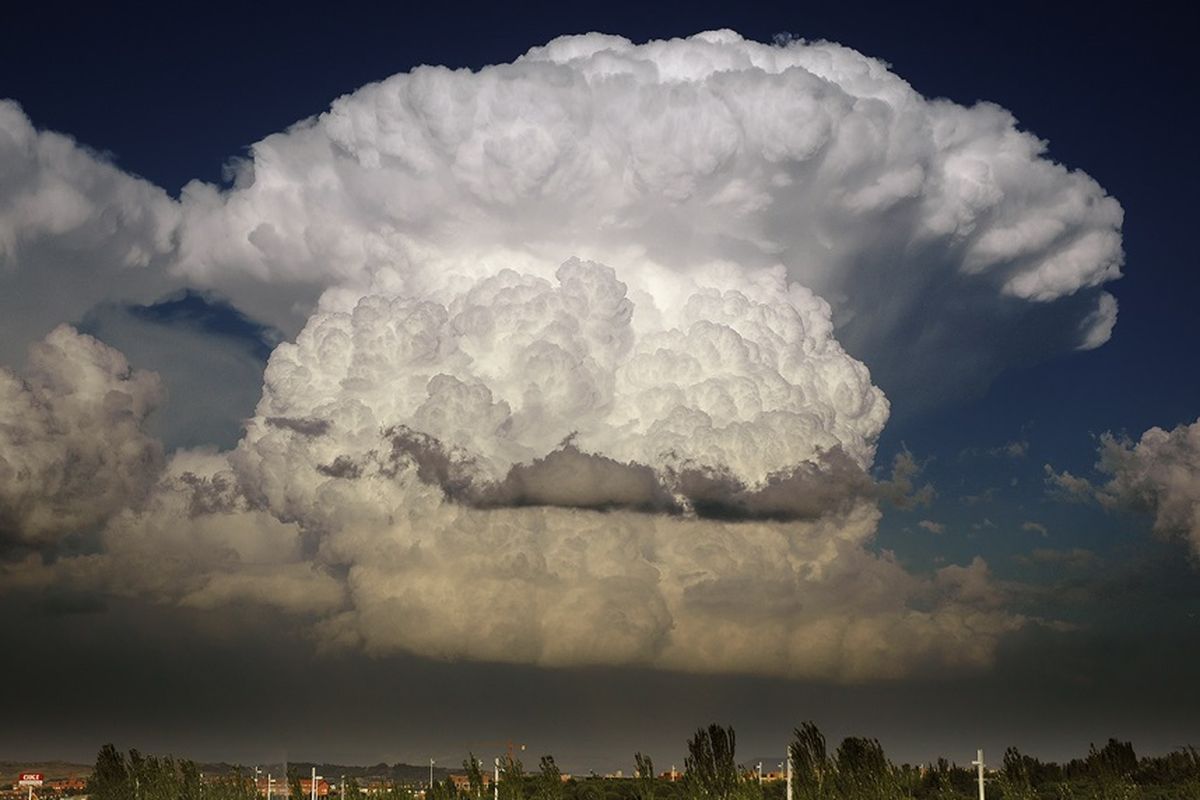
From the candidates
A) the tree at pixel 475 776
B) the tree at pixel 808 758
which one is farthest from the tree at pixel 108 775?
the tree at pixel 808 758

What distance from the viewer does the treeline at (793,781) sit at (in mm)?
108438

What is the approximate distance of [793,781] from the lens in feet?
379

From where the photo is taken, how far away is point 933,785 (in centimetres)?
13688

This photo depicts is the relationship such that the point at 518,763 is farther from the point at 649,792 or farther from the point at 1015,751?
the point at 1015,751

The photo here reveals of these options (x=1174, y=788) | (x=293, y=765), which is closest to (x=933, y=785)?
(x=1174, y=788)

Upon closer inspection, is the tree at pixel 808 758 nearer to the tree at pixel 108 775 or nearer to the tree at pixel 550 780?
the tree at pixel 550 780

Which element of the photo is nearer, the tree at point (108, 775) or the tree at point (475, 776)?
the tree at point (475, 776)

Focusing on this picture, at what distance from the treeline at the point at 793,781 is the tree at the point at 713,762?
0.09m

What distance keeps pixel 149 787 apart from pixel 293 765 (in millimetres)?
27267

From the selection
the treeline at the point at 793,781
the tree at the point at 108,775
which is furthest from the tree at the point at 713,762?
the tree at the point at 108,775

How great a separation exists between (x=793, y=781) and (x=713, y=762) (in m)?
7.13

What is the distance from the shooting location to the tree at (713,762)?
11500 cm

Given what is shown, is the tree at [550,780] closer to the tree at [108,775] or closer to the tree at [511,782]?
the tree at [511,782]

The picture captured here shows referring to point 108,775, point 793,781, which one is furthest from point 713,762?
point 108,775
